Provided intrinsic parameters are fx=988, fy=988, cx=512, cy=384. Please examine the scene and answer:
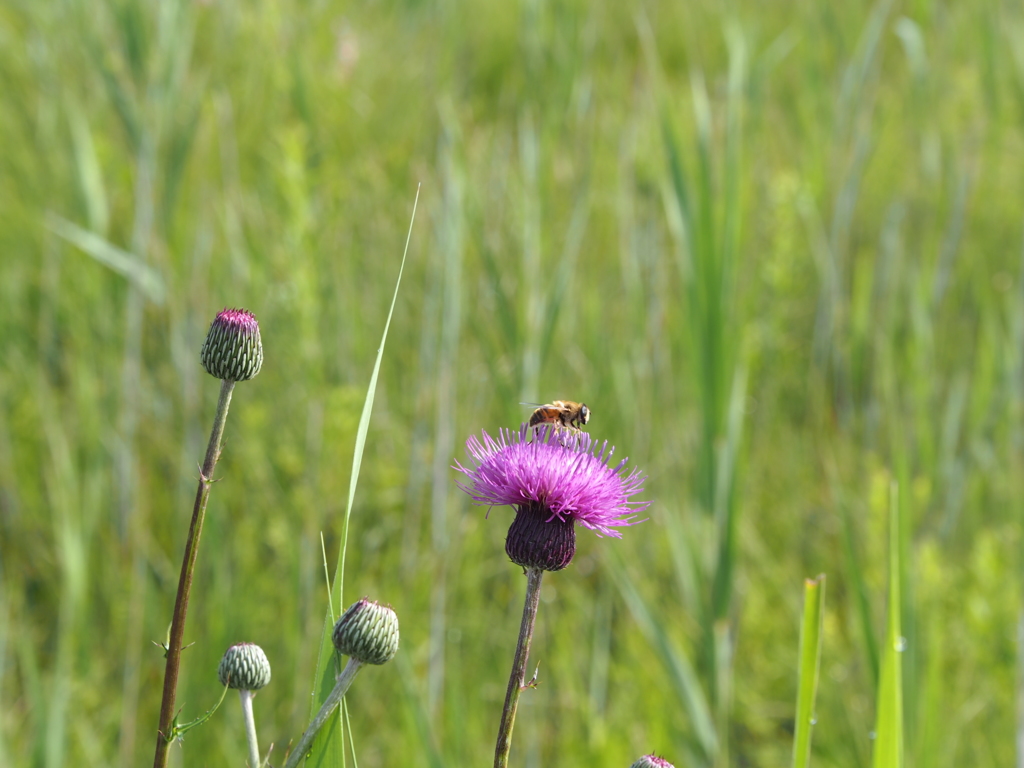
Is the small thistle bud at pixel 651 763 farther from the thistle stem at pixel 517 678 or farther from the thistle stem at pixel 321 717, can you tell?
the thistle stem at pixel 321 717

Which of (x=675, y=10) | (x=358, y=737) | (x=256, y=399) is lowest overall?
(x=358, y=737)

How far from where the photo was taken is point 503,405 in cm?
213

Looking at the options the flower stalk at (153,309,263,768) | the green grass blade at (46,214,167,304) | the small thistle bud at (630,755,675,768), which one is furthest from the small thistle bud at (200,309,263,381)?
the green grass blade at (46,214,167,304)

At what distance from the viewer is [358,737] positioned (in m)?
2.42

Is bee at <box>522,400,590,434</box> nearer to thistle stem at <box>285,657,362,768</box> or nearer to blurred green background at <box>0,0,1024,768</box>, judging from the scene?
blurred green background at <box>0,0,1024,768</box>

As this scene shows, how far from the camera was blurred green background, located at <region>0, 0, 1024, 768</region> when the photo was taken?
7.05 ft

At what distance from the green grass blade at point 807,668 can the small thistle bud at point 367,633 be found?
15.0 inches

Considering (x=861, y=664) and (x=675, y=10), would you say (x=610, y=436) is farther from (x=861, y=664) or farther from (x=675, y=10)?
(x=675, y=10)

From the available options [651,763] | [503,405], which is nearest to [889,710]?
[651,763]

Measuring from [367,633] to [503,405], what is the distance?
133cm

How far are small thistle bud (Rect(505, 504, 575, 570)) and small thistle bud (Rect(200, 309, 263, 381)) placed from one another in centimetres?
30

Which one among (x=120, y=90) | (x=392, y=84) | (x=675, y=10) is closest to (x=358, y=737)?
(x=120, y=90)

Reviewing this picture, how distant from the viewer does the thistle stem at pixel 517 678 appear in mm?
729

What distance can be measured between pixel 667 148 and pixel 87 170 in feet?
4.64
